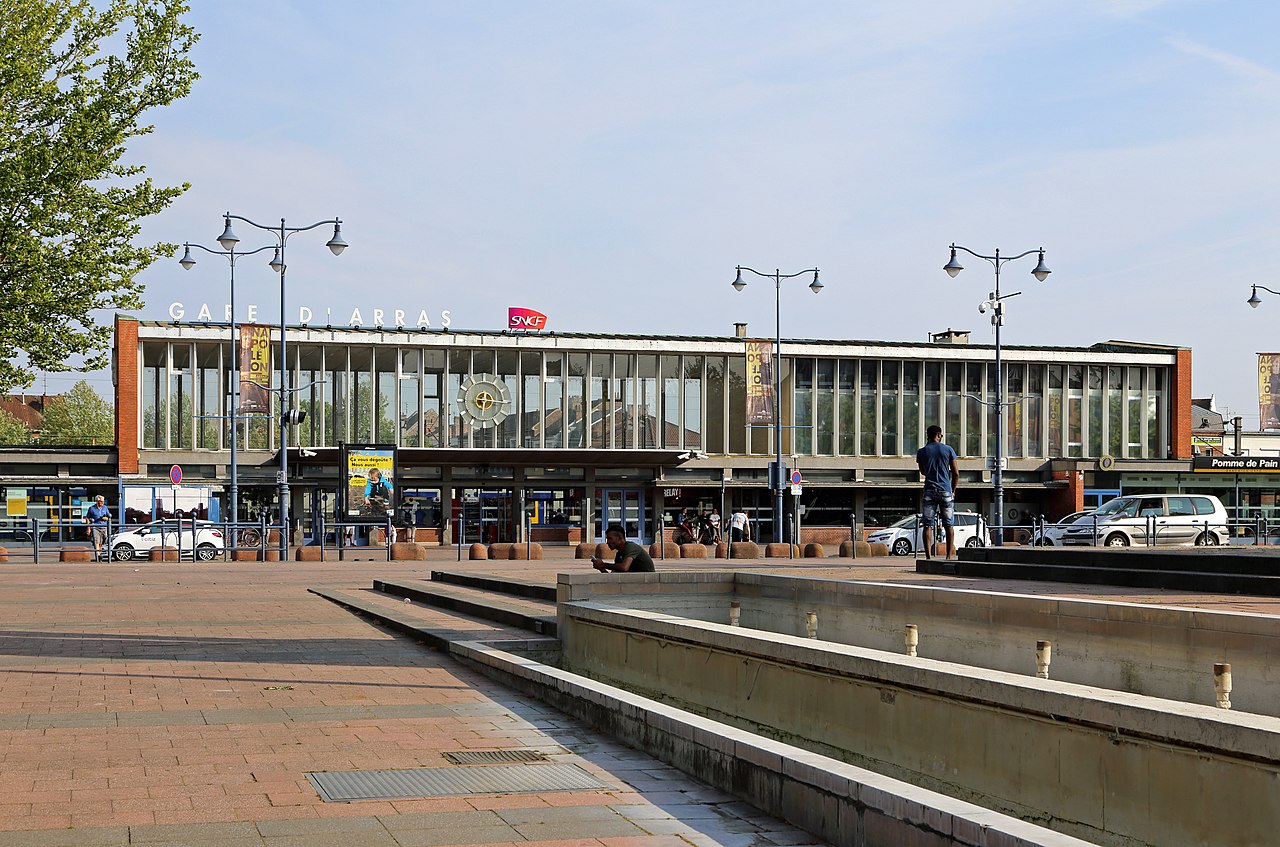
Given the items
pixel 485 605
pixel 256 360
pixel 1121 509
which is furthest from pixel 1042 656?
pixel 256 360

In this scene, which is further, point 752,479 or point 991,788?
point 752,479

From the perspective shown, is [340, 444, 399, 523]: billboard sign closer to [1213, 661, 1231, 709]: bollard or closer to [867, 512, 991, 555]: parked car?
[867, 512, 991, 555]: parked car

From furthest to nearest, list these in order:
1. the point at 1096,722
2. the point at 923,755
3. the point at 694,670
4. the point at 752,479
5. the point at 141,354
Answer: the point at 752,479
the point at 141,354
the point at 694,670
the point at 923,755
the point at 1096,722

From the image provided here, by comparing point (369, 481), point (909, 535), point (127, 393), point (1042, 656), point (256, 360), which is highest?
point (256, 360)

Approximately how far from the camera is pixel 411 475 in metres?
56.4

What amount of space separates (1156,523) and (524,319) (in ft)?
102

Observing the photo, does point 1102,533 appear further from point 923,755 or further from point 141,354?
point 141,354

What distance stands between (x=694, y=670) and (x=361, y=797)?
3.84 meters

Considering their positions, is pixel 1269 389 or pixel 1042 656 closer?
pixel 1042 656

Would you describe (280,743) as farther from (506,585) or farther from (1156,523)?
(1156,523)

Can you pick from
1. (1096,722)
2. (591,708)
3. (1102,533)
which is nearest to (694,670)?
(591,708)

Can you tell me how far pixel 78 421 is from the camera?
3784 inches

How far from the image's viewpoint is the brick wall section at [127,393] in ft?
179

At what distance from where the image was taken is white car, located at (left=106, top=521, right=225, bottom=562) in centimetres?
3991
